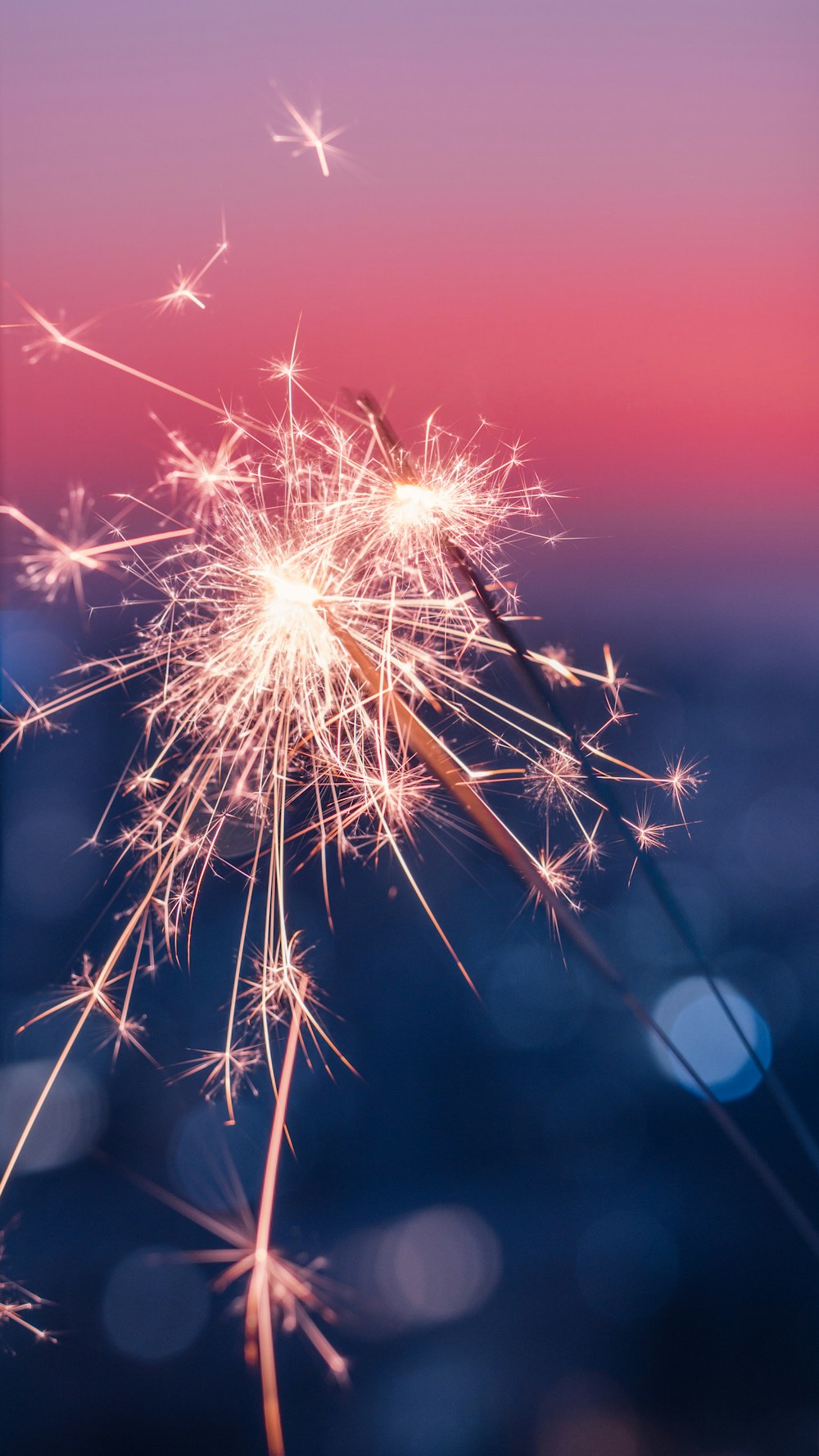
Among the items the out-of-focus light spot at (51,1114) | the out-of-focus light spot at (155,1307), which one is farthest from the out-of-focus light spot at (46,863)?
the out-of-focus light spot at (155,1307)

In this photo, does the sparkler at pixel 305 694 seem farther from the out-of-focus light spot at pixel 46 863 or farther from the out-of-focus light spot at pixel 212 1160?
the out-of-focus light spot at pixel 46 863

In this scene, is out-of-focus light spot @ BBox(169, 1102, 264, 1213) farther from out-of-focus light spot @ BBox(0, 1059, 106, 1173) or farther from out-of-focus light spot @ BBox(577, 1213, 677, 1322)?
out-of-focus light spot @ BBox(577, 1213, 677, 1322)

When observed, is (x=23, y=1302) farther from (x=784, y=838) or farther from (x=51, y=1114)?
(x=784, y=838)

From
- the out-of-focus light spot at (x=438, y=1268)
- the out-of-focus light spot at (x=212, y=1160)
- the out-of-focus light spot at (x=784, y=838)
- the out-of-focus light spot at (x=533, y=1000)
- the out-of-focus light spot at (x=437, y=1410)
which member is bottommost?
the out-of-focus light spot at (x=437, y=1410)

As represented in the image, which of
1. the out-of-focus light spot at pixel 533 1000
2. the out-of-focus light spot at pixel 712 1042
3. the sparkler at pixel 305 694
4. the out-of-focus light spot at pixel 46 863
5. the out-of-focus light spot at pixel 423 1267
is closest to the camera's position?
the sparkler at pixel 305 694

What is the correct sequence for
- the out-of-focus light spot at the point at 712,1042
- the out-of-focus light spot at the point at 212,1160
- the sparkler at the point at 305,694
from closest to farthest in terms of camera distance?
1. the sparkler at the point at 305,694
2. the out-of-focus light spot at the point at 212,1160
3. the out-of-focus light spot at the point at 712,1042

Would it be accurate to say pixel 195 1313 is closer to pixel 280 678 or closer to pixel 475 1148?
pixel 475 1148
